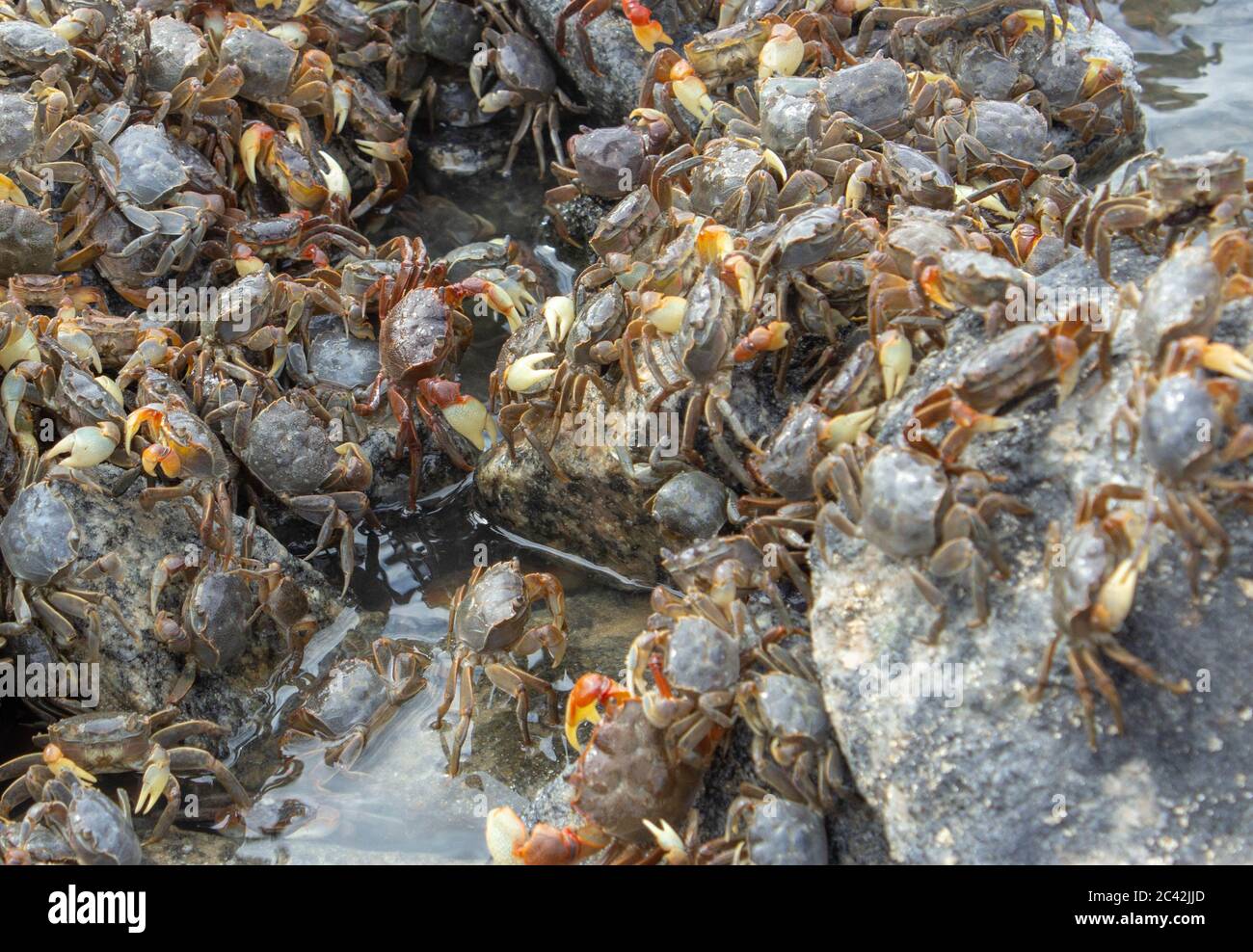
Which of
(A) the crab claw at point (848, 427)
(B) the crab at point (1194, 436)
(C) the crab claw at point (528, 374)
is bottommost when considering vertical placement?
(C) the crab claw at point (528, 374)

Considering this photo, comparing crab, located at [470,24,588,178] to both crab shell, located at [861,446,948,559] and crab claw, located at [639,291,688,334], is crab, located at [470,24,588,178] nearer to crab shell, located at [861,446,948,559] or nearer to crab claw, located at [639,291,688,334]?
crab claw, located at [639,291,688,334]

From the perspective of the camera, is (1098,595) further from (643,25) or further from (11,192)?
(11,192)


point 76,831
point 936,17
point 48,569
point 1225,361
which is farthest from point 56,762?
point 936,17

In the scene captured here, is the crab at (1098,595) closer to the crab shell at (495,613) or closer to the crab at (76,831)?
the crab shell at (495,613)

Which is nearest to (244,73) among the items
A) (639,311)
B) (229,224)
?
(229,224)

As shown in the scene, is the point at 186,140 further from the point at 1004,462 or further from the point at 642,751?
the point at 1004,462

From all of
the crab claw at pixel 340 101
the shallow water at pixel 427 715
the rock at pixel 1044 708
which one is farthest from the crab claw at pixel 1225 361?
the crab claw at pixel 340 101

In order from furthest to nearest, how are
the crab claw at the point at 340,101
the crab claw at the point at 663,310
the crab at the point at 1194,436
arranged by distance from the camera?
the crab claw at the point at 340,101 < the crab claw at the point at 663,310 < the crab at the point at 1194,436
